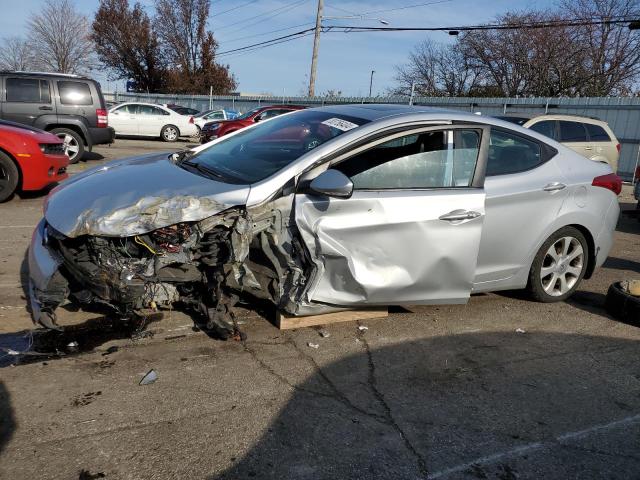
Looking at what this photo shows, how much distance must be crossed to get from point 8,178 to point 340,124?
225 inches

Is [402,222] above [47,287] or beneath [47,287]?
above

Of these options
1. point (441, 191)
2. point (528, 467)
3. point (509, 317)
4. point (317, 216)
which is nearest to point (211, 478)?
point (528, 467)

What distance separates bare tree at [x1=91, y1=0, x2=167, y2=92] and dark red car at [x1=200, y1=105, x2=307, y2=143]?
113ft

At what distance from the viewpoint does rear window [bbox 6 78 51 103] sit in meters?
11.6

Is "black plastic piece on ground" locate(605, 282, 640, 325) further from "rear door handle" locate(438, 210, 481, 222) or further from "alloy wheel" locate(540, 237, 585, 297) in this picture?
"rear door handle" locate(438, 210, 481, 222)

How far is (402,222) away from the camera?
3.78 meters

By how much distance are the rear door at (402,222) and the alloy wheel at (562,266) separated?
110 cm

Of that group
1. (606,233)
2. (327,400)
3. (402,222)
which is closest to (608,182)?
(606,233)

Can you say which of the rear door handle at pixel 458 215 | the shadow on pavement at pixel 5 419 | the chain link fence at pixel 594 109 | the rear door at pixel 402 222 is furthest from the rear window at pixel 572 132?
the shadow on pavement at pixel 5 419

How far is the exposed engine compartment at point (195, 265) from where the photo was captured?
342 cm

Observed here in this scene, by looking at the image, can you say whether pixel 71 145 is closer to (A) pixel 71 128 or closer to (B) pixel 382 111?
(A) pixel 71 128

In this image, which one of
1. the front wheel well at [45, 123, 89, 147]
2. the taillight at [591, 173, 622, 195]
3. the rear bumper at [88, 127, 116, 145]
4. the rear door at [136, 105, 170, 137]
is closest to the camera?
the taillight at [591, 173, 622, 195]

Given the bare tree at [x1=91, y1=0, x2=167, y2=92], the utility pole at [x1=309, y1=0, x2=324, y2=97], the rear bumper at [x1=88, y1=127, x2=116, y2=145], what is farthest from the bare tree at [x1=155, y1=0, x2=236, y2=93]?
the rear bumper at [x1=88, y1=127, x2=116, y2=145]

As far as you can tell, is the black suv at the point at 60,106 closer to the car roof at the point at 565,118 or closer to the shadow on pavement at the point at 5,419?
the car roof at the point at 565,118
